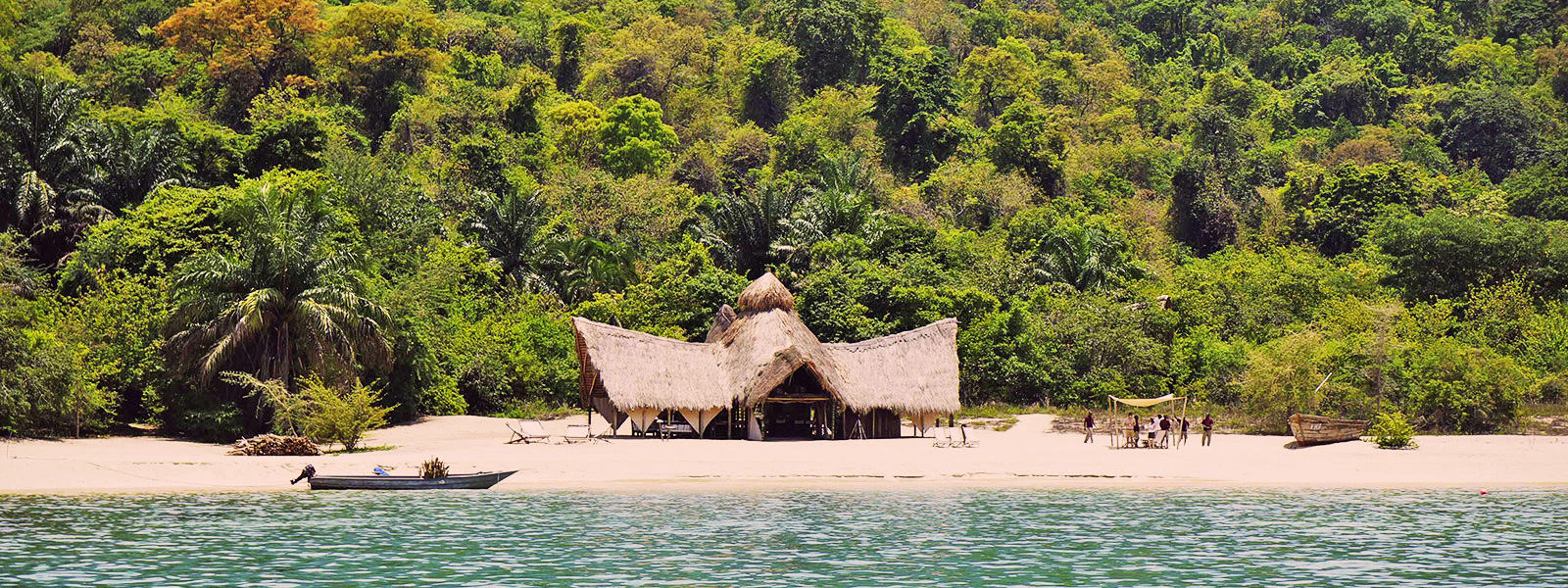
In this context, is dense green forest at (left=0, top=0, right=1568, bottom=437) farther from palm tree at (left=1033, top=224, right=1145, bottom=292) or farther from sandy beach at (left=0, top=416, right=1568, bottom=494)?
sandy beach at (left=0, top=416, right=1568, bottom=494)

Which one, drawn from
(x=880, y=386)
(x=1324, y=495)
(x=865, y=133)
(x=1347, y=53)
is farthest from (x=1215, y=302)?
(x=1347, y=53)

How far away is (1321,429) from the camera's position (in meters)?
30.5

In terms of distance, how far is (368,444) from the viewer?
31.3 metres

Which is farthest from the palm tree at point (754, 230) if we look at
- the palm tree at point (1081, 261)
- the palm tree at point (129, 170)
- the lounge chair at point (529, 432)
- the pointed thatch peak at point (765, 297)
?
the palm tree at point (129, 170)

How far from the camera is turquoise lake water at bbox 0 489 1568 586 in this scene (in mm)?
15688

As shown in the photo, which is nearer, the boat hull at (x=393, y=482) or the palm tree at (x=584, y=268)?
the boat hull at (x=393, y=482)

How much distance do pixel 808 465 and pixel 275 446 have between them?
10220 millimetres

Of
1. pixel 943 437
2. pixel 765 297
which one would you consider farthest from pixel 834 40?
pixel 943 437

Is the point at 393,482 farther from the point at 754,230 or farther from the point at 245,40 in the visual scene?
the point at 245,40

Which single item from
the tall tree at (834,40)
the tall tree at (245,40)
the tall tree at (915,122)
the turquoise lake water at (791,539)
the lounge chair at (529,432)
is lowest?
the turquoise lake water at (791,539)

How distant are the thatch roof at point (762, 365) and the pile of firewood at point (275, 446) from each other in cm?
621

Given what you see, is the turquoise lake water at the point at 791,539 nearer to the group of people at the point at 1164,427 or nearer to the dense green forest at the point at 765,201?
the group of people at the point at 1164,427

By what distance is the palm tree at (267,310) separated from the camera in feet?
99.6

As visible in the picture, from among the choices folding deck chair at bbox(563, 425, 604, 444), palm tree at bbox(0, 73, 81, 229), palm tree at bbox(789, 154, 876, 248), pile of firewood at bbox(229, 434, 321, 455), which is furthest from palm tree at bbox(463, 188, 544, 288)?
pile of firewood at bbox(229, 434, 321, 455)
